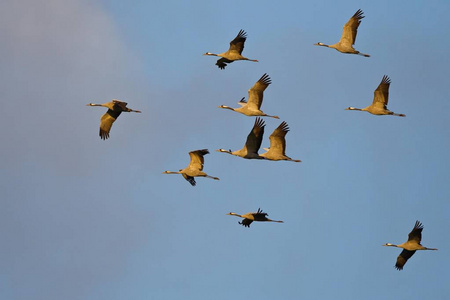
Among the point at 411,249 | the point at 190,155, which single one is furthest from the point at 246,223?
the point at 411,249

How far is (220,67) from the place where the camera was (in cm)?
6028

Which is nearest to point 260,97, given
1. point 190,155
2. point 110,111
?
point 190,155

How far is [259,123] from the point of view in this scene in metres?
51.3

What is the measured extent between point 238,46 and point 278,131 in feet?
22.9

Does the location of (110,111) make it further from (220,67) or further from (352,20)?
(352,20)

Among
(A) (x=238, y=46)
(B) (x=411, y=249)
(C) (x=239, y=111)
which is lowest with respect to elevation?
(B) (x=411, y=249)

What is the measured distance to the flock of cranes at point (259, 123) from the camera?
52031mm

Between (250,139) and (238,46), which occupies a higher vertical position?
(238,46)

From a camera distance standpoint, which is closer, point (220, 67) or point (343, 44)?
point (343, 44)

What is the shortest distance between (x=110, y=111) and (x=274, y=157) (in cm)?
992

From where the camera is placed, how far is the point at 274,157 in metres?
52.2

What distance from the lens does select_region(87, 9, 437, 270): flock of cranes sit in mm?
52031

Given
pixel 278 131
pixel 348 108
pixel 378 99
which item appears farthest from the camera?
pixel 348 108

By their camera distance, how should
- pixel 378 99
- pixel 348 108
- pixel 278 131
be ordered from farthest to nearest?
pixel 348 108 → pixel 378 99 → pixel 278 131
